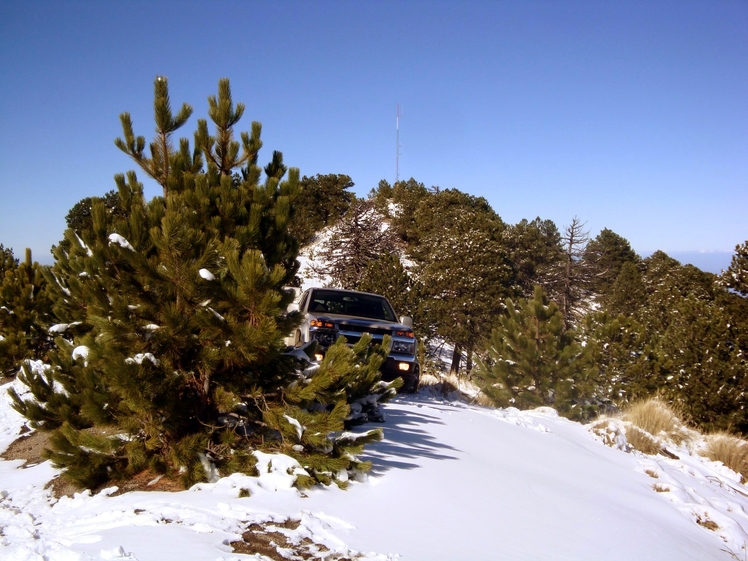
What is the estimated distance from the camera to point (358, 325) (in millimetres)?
8789

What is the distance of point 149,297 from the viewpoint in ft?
15.5

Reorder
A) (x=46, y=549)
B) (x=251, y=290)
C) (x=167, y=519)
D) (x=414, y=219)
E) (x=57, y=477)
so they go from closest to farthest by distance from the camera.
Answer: (x=46, y=549)
(x=167, y=519)
(x=251, y=290)
(x=57, y=477)
(x=414, y=219)

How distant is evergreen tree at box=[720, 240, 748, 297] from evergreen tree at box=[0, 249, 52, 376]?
16.0 meters

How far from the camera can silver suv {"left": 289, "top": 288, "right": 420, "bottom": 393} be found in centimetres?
858

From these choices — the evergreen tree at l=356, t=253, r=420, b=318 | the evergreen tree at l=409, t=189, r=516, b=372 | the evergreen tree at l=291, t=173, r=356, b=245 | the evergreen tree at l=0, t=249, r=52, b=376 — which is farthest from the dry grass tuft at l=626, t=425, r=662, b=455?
the evergreen tree at l=291, t=173, r=356, b=245

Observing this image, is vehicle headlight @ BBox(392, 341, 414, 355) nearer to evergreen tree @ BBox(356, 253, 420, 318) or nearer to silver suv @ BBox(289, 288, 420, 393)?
silver suv @ BBox(289, 288, 420, 393)

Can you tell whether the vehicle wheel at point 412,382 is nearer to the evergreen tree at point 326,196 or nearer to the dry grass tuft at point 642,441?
the dry grass tuft at point 642,441

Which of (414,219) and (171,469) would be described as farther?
(414,219)

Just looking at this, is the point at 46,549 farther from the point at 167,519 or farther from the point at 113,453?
the point at 113,453

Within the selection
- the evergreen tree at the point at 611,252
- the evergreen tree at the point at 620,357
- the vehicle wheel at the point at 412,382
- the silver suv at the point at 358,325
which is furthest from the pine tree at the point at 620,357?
the evergreen tree at the point at 611,252

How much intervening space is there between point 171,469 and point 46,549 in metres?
1.39

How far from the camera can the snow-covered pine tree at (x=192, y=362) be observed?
14.7 ft

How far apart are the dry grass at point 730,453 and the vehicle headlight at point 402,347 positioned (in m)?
5.74

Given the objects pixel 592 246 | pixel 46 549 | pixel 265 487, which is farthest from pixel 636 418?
pixel 592 246
